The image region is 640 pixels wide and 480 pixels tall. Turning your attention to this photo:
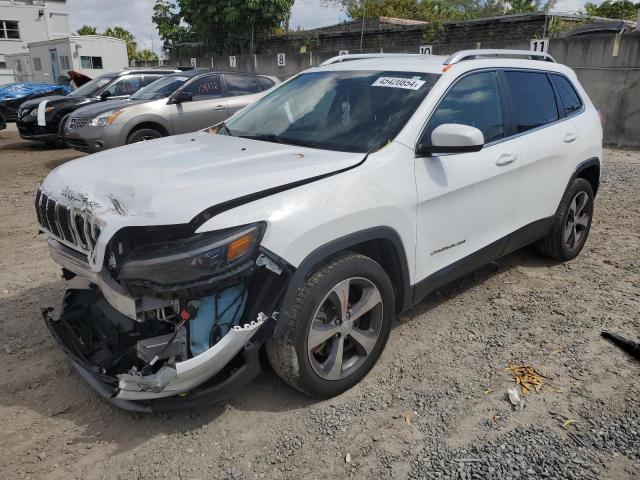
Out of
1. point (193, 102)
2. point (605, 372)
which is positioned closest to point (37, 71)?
point (193, 102)

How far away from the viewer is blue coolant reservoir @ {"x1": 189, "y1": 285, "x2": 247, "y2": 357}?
2482 millimetres

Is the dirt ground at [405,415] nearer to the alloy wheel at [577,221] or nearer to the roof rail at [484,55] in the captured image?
the alloy wheel at [577,221]

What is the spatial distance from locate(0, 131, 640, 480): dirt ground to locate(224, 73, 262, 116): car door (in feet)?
20.7

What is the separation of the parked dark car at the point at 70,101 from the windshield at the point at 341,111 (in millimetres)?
8379

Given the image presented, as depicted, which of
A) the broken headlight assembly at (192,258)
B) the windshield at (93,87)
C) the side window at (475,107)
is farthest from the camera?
the windshield at (93,87)

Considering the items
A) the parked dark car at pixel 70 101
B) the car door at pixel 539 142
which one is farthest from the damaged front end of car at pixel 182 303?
the parked dark car at pixel 70 101

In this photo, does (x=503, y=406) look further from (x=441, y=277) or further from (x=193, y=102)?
(x=193, y=102)

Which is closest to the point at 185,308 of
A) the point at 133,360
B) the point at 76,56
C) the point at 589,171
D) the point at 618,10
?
the point at 133,360

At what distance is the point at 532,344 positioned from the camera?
11.9ft

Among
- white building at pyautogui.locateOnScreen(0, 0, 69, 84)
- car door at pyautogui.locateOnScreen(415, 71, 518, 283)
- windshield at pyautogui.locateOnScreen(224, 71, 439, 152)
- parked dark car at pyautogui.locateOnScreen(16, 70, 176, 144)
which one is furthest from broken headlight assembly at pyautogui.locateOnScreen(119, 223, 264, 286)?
white building at pyautogui.locateOnScreen(0, 0, 69, 84)

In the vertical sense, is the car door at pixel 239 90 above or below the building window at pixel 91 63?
below

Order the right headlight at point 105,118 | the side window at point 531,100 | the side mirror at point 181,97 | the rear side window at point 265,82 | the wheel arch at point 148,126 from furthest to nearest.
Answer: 1. the rear side window at point 265,82
2. the side mirror at point 181,97
3. the wheel arch at point 148,126
4. the right headlight at point 105,118
5. the side window at point 531,100

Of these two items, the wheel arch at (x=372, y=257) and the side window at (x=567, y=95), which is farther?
the side window at (x=567, y=95)

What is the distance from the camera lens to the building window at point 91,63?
2697 cm
